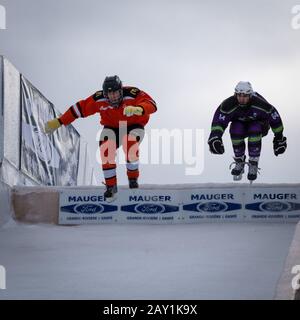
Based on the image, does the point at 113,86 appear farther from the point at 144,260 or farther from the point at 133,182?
the point at 144,260

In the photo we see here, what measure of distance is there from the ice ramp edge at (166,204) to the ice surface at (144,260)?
0.37 meters

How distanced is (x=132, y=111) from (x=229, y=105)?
2.13 m

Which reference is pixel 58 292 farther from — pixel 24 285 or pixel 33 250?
pixel 33 250

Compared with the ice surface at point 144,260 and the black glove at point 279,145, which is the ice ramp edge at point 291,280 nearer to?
the ice surface at point 144,260

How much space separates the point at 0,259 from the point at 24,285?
66.6 inches

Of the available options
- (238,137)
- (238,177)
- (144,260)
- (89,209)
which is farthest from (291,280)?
(89,209)

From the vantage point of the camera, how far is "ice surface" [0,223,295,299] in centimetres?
738

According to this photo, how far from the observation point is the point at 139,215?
12242 mm

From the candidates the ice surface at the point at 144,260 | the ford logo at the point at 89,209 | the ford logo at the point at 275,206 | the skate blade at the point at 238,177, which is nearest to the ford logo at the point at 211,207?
the ice surface at the point at 144,260

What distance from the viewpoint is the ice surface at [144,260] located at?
738 cm

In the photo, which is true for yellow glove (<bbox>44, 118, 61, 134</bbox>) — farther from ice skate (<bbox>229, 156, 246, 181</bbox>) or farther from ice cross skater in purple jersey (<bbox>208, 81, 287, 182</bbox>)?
ice skate (<bbox>229, 156, 246, 181</bbox>)

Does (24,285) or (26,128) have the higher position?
(26,128)

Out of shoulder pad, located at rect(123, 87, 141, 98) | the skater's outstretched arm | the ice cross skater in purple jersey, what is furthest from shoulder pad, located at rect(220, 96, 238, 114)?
the skater's outstretched arm
